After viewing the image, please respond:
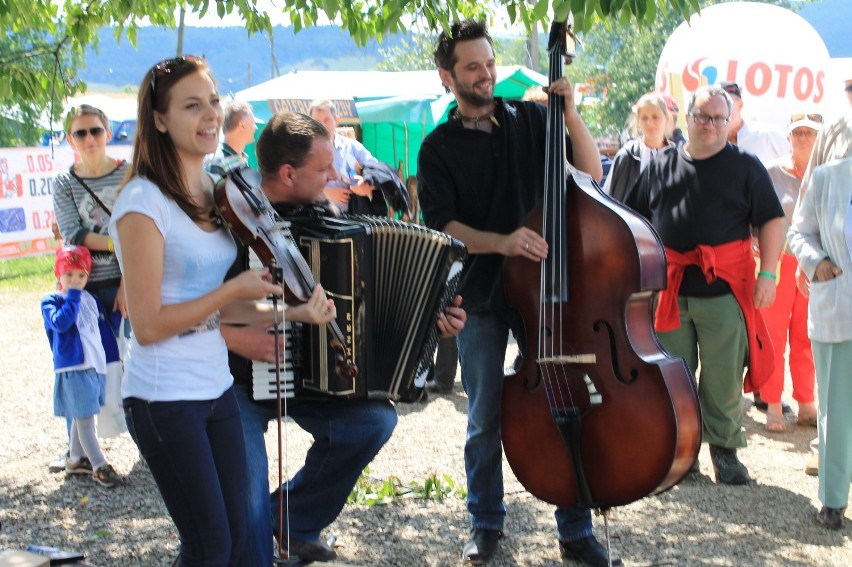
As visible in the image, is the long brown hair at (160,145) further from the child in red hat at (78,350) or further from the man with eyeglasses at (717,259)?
the man with eyeglasses at (717,259)

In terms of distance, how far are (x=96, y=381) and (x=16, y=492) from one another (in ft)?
2.31

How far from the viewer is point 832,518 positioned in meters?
4.34

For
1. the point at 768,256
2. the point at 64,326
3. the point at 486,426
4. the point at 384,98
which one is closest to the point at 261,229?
the point at 486,426

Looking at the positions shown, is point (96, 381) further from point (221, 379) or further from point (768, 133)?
point (768, 133)

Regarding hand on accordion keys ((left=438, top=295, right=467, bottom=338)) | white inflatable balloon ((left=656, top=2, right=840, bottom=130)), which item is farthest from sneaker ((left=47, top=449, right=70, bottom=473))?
white inflatable balloon ((left=656, top=2, right=840, bottom=130))

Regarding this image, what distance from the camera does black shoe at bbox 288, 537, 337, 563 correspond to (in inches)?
155

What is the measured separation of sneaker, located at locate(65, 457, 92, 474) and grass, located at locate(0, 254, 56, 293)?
7.50 m

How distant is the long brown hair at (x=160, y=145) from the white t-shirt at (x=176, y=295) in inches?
1.3

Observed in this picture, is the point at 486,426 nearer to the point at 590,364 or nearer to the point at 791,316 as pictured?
the point at 590,364

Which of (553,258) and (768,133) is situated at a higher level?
(768,133)

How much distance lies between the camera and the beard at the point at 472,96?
3900mm

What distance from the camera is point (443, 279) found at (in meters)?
3.45

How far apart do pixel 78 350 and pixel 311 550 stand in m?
2.02

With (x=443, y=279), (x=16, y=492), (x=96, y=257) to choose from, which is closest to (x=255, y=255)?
(x=443, y=279)
